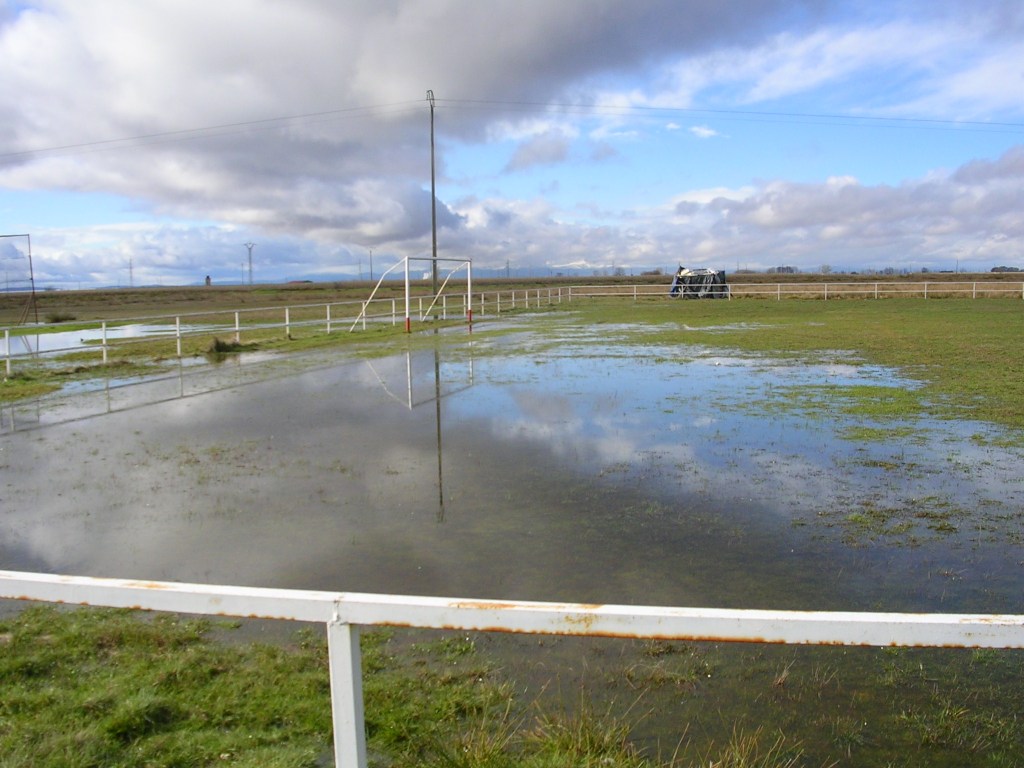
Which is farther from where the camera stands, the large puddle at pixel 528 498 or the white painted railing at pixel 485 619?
the large puddle at pixel 528 498

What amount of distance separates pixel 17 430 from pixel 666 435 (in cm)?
873

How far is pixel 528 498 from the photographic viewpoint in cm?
710

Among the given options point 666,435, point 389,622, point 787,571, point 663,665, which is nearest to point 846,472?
point 666,435

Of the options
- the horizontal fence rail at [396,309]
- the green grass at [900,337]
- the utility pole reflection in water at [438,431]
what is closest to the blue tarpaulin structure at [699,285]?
the horizontal fence rail at [396,309]

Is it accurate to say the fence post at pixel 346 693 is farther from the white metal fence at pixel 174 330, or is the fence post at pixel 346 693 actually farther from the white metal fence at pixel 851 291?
the white metal fence at pixel 851 291

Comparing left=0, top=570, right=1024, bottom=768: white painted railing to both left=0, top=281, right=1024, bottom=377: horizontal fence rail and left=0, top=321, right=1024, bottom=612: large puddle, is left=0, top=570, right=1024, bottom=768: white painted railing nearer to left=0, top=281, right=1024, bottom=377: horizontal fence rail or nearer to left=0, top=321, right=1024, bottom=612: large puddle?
left=0, top=321, right=1024, bottom=612: large puddle

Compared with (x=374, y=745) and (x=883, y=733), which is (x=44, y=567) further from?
(x=883, y=733)

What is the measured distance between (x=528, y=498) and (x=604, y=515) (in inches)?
32.7

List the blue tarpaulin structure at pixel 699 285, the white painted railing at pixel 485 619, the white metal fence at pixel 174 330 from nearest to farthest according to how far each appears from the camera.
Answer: the white painted railing at pixel 485 619
the white metal fence at pixel 174 330
the blue tarpaulin structure at pixel 699 285

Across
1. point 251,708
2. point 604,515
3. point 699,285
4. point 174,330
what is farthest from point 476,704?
point 699,285

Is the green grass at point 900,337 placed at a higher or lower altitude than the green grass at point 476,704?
higher

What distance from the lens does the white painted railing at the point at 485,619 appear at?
2178 mm

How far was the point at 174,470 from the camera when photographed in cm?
838

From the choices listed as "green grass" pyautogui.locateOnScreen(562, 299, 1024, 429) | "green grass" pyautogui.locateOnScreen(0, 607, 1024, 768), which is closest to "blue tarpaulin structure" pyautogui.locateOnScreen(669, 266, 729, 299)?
"green grass" pyautogui.locateOnScreen(562, 299, 1024, 429)
